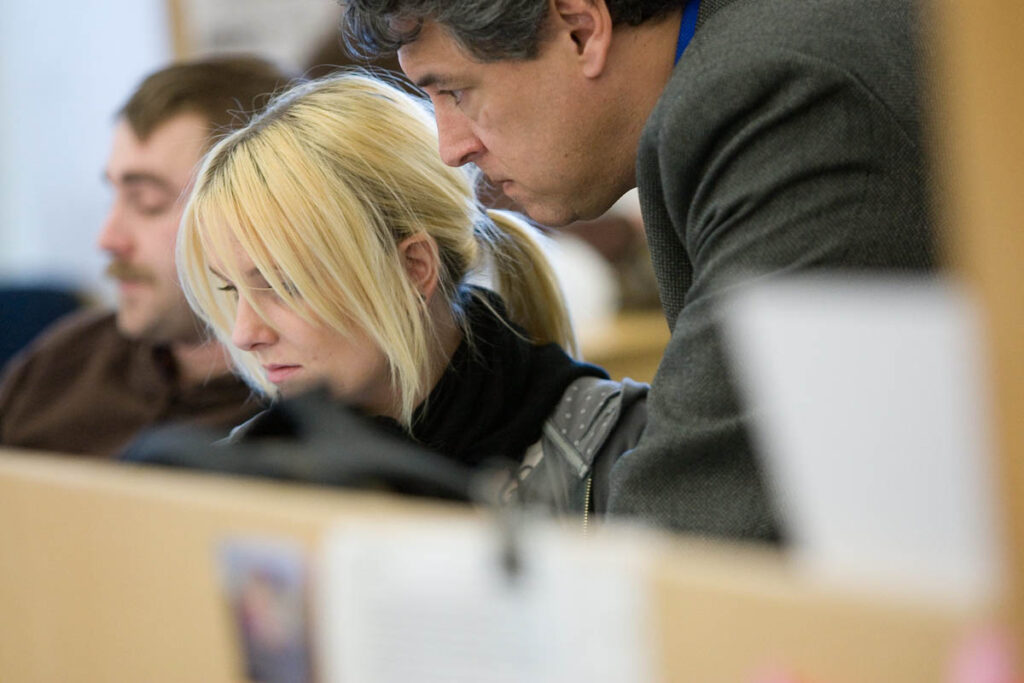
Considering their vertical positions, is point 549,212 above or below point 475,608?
below

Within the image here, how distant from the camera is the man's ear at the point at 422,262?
49.0 inches

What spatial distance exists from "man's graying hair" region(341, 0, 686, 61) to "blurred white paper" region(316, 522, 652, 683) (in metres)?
0.70

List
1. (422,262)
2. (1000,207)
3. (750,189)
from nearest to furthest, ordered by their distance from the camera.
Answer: (1000,207)
(750,189)
(422,262)

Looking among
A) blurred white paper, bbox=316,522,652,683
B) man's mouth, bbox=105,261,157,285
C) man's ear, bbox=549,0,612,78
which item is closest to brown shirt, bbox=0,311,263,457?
man's mouth, bbox=105,261,157,285

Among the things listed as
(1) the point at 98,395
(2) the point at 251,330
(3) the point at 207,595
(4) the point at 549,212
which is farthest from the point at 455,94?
(1) the point at 98,395

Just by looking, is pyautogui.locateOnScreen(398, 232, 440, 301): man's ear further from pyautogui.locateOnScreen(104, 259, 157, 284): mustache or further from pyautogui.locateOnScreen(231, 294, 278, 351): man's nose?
pyautogui.locateOnScreen(104, 259, 157, 284): mustache

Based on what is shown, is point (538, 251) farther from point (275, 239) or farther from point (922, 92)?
point (922, 92)

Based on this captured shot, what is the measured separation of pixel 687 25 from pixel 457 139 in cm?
25

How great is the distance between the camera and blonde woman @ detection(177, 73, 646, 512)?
1170 mm

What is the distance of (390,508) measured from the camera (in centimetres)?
45

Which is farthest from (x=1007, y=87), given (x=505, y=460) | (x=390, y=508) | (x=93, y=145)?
(x=93, y=145)

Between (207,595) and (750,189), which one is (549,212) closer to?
(750,189)

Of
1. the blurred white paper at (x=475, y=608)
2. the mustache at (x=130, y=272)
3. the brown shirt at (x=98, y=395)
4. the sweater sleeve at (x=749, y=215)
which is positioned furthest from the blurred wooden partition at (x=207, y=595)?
the mustache at (x=130, y=272)

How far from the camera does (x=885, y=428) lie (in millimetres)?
343
